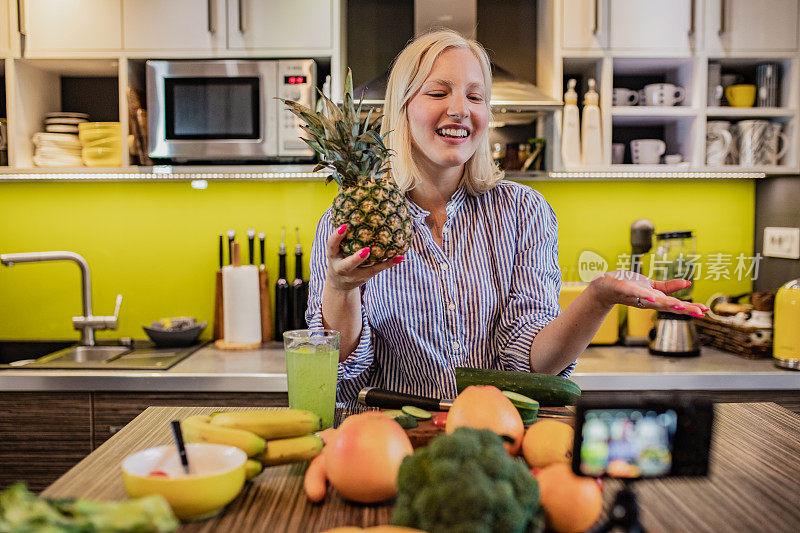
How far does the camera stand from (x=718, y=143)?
279cm

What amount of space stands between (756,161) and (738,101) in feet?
0.96

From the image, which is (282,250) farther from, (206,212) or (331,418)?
(331,418)

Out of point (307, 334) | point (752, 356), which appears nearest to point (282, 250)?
point (307, 334)

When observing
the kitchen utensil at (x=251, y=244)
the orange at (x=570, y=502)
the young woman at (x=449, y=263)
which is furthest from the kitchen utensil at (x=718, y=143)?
the orange at (x=570, y=502)

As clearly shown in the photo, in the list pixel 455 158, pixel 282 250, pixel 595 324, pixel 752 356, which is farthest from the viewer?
pixel 282 250

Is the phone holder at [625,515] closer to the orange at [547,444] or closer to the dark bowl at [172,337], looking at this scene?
the orange at [547,444]

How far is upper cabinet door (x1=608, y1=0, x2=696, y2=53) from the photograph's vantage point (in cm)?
271

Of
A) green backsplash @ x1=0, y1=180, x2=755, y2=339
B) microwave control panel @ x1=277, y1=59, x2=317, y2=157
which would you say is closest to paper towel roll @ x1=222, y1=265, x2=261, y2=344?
green backsplash @ x1=0, y1=180, x2=755, y2=339

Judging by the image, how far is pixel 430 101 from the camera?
5.23 feet

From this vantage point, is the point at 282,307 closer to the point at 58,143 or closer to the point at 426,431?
the point at 58,143

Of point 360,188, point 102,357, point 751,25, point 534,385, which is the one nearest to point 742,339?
point 751,25

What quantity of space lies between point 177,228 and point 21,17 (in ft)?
3.62

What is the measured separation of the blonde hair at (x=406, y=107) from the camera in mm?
1648

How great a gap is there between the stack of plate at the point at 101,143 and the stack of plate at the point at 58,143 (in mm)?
64
